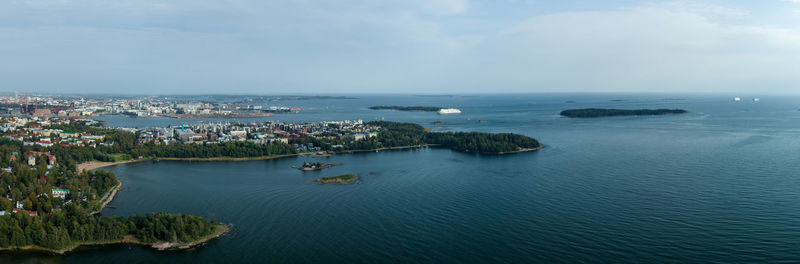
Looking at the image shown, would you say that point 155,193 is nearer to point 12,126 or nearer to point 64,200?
point 64,200

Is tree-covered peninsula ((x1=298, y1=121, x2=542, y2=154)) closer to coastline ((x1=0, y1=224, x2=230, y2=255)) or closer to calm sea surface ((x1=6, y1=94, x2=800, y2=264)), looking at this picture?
calm sea surface ((x1=6, y1=94, x2=800, y2=264))

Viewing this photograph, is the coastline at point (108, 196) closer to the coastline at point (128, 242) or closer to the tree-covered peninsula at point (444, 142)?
the coastline at point (128, 242)

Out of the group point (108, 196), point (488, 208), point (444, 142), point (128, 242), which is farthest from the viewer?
point (444, 142)

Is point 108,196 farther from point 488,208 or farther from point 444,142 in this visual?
point 444,142

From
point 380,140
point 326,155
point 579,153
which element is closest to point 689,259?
point 579,153

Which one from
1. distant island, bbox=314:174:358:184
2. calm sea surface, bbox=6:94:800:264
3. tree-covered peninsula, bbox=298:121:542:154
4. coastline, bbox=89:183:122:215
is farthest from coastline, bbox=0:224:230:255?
tree-covered peninsula, bbox=298:121:542:154

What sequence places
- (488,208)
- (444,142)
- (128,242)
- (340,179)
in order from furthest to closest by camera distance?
(444,142) → (340,179) → (488,208) → (128,242)

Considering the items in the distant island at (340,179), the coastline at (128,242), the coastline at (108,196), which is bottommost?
the coastline at (128,242)

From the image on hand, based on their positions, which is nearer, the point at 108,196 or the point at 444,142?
the point at 108,196

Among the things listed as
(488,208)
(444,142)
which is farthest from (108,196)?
Answer: (444,142)

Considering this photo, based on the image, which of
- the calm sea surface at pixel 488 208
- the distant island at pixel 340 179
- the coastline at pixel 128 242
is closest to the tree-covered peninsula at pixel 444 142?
the calm sea surface at pixel 488 208
